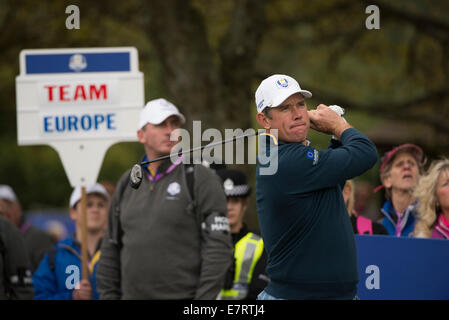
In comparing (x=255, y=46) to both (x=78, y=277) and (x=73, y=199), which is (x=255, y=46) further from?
(x=78, y=277)

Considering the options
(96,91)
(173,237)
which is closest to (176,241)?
(173,237)

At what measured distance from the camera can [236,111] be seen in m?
9.93

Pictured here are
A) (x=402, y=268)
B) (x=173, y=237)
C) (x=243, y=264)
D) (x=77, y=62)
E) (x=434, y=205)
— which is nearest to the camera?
(x=402, y=268)

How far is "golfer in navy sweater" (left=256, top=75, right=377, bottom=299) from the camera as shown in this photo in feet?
13.1

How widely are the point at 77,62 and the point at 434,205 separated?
10.9 feet

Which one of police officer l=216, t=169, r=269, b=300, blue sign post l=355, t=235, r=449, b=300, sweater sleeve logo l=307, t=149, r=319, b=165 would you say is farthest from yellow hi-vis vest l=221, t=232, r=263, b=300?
sweater sleeve logo l=307, t=149, r=319, b=165

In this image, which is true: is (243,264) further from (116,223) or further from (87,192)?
(87,192)

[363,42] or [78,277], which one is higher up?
[363,42]

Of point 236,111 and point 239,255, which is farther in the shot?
point 236,111

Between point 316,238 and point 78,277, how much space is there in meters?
3.07

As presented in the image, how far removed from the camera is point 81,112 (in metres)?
6.74

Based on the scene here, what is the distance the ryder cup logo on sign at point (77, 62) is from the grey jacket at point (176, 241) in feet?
5.12

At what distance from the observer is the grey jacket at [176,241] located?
5652 millimetres
